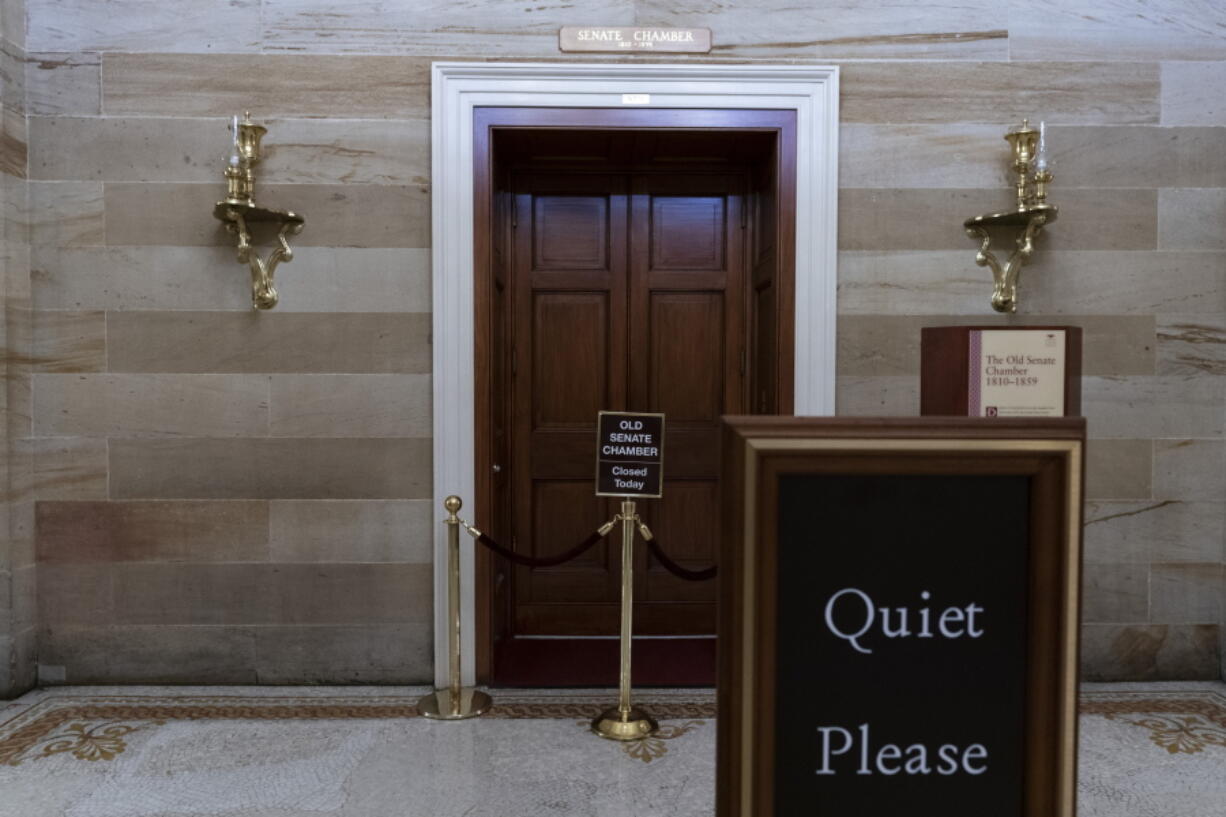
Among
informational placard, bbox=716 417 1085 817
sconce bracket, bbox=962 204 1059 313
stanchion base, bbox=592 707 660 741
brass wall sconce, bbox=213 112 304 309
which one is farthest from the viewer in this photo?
sconce bracket, bbox=962 204 1059 313

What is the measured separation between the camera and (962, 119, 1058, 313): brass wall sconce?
11.3 feet

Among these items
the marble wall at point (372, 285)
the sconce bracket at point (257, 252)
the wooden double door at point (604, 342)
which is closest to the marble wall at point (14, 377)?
the marble wall at point (372, 285)

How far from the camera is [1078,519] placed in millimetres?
1117

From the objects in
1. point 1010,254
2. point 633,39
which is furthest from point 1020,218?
point 633,39

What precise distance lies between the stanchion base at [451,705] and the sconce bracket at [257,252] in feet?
6.21

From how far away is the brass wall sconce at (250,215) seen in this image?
133 inches

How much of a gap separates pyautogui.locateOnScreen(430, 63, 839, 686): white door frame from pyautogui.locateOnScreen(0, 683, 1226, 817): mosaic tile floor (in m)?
0.60

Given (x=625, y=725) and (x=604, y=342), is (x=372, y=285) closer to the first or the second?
(x=604, y=342)

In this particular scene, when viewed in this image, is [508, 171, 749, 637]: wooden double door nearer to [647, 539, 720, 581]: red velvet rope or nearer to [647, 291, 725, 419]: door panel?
[647, 291, 725, 419]: door panel

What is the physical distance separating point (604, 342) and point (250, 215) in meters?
1.79

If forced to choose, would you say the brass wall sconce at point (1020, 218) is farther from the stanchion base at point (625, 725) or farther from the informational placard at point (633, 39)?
the stanchion base at point (625, 725)

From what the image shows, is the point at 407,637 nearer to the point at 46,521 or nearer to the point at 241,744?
the point at 241,744

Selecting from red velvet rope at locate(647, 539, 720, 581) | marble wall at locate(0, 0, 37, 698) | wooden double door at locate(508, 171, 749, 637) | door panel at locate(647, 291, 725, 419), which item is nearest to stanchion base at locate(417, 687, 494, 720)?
wooden double door at locate(508, 171, 749, 637)

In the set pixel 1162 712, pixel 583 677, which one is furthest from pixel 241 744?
pixel 1162 712
